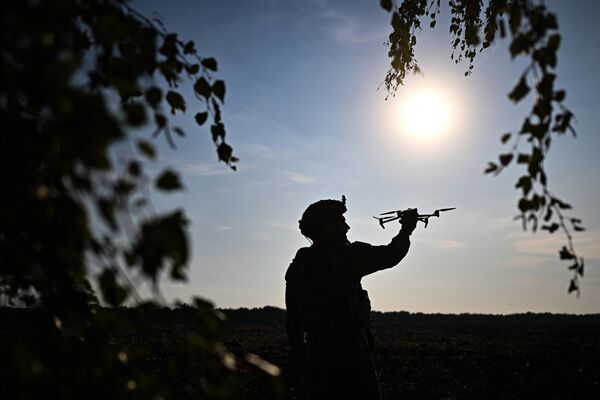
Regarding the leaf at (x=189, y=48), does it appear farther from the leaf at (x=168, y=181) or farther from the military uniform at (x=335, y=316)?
the military uniform at (x=335, y=316)

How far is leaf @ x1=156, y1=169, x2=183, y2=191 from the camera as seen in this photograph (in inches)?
55.5

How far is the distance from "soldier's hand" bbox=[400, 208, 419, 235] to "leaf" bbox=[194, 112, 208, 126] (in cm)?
363

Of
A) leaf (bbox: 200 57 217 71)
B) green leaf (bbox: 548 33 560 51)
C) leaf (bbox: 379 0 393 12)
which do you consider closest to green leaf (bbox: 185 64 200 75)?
leaf (bbox: 200 57 217 71)

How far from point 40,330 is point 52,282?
443mm

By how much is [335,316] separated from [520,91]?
3.72 m

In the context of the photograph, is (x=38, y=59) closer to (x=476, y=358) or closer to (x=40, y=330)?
(x=40, y=330)

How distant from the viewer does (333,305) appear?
516 centimetres

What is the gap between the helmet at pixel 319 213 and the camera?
548cm

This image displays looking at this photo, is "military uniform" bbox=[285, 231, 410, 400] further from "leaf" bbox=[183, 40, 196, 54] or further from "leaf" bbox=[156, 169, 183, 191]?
"leaf" bbox=[156, 169, 183, 191]

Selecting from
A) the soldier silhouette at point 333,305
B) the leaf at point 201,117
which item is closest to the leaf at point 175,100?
the leaf at point 201,117

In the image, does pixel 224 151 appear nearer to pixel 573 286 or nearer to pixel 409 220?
pixel 573 286

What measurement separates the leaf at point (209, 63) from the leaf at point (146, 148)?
1.10m

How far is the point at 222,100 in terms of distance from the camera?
2307 millimetres

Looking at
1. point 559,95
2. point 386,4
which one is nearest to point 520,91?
point 559,95
